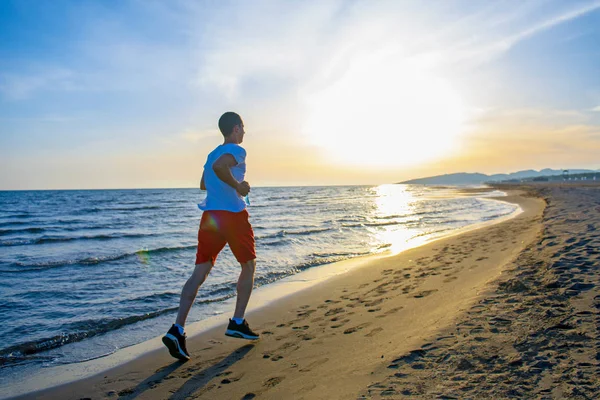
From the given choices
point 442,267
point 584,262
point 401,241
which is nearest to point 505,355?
point 584,262

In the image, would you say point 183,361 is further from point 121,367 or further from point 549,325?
point 549,325

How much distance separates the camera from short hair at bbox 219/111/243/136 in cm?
350

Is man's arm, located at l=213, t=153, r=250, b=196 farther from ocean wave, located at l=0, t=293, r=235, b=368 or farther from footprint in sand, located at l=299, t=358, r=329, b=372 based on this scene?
ocean wave, located at l=0, t=293, r=235, b=368

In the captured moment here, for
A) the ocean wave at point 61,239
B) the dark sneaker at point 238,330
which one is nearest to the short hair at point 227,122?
the dark sneaker at point 238,330

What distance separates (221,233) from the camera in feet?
11.2

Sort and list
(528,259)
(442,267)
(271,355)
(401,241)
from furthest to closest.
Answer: (401,241) → (442,267) → (528,259) → (271,355)

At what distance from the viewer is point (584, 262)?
4.70 metres

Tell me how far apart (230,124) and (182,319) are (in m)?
1.83

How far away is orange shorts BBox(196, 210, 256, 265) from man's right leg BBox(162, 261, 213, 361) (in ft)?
0.35

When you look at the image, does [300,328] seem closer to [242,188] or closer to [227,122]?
[242,188]

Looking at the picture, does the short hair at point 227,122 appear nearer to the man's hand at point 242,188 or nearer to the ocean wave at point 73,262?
the man's hand at point 242,188

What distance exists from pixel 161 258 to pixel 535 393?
917 cm

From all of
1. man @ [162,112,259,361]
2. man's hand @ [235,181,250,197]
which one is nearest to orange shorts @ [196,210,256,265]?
man @ [162,112,259,361]

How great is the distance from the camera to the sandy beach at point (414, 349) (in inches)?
88.3
